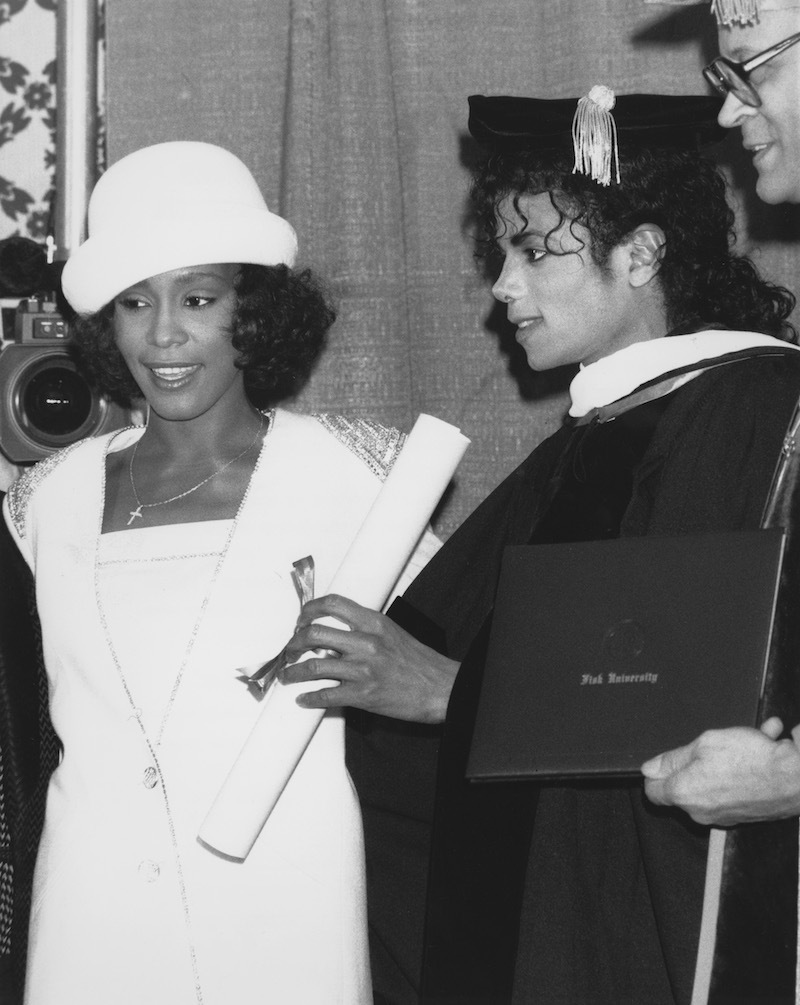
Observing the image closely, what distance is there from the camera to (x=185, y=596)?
181cm

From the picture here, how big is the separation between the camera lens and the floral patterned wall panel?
1.67ft

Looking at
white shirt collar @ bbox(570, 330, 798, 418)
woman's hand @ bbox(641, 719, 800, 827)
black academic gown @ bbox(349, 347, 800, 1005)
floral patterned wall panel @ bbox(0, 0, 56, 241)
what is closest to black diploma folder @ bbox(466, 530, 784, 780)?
woman's hand @ bbox(641, 719, 800, 827)

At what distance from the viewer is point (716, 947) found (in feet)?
4.42

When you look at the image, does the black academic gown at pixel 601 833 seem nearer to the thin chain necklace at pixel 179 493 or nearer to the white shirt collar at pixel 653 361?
the white shirt collar at pixel 653 361

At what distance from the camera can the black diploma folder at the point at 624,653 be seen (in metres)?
1.26

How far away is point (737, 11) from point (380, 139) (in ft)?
3.05

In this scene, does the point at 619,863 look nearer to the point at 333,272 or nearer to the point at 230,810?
the point at 230,810

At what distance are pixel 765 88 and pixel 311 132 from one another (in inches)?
39.8

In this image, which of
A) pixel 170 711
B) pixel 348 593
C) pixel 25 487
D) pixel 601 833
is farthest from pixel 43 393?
pixel 601 833

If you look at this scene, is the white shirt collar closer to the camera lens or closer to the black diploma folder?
the black diploma folder

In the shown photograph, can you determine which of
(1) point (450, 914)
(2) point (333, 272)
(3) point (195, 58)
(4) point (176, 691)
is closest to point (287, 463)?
(4) point (176, 691)

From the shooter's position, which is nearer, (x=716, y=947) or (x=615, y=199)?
(x=716, y=947)

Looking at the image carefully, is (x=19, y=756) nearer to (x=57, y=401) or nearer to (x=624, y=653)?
(x=57, y=401)

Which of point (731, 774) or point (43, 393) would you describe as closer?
point (731, 774)
